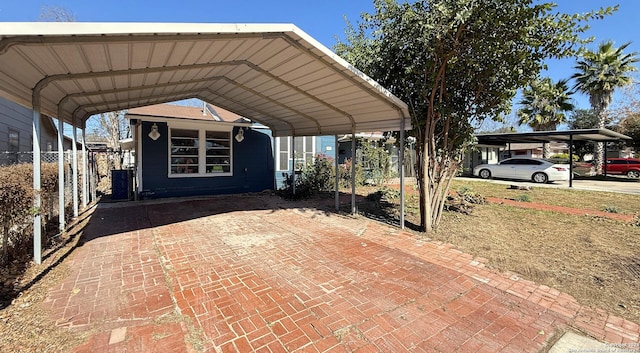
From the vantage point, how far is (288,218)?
713 centimetres

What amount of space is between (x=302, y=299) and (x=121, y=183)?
891 cm

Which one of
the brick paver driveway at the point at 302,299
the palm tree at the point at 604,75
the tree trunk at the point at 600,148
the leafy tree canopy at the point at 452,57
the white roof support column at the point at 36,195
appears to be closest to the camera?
the brick paver driveway at the point at 302,299

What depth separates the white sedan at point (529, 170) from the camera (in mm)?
15711

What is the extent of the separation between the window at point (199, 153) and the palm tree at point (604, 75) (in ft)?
80.6

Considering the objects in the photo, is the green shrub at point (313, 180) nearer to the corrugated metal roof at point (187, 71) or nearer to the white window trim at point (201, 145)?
the white window trim at point (201, 145)

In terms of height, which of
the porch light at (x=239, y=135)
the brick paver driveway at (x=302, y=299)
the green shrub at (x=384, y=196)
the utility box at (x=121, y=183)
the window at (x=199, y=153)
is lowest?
the brick paver driveway at (x=302, y=299)

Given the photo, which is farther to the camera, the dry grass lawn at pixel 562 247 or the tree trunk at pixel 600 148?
the tree trunk at pixel 600 148

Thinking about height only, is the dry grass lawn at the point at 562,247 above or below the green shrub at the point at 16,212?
below

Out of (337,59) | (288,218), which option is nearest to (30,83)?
(337,59)

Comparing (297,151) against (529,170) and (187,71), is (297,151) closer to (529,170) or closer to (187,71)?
(187,71)

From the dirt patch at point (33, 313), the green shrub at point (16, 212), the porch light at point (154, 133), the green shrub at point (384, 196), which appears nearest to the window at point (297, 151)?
the green shrub at point (384, 196)

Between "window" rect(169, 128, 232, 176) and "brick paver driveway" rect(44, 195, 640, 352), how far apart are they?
4.87 metres

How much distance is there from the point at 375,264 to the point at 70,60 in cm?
506

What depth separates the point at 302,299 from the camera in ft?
10.5
